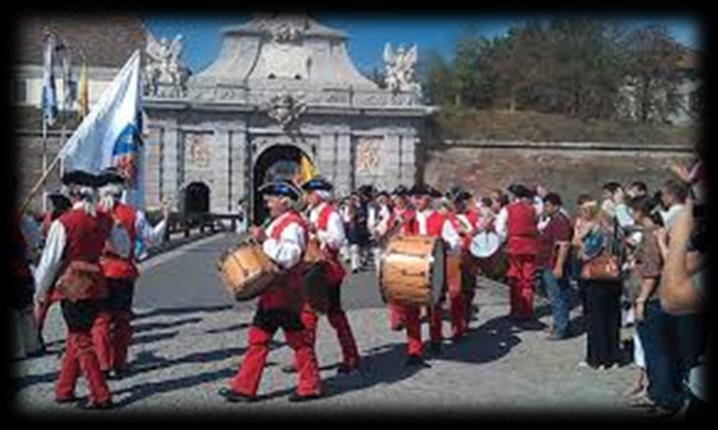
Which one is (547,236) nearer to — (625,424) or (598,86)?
(625,424)

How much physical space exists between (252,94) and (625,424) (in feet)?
129

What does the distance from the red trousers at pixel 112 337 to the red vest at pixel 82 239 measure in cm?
71

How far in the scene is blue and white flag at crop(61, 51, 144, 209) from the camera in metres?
12.2

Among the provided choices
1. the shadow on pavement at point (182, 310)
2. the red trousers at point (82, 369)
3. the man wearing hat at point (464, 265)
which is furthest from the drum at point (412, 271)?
the shadow on pavement at point (182, 310)

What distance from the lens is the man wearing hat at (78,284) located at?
28.2 feet

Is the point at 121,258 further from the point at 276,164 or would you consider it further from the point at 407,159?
the point at 276,164

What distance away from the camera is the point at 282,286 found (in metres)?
9.02

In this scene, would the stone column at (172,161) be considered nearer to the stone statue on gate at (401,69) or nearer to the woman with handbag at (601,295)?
the stone statue on gate at (401,69)

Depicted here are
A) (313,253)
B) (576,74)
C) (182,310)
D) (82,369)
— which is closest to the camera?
(82,369)

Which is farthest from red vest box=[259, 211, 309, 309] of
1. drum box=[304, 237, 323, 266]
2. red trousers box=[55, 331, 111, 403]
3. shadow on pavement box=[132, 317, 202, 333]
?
shadow on pavement box=[132, 317, 202, 333]

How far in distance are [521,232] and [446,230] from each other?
2.47m

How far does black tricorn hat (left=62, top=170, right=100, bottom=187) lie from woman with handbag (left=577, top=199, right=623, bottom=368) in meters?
4.76

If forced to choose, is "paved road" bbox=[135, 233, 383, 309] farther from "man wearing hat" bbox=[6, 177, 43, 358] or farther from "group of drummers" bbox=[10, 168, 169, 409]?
"group of drummers" bbox=[10, 168, 169, 409]

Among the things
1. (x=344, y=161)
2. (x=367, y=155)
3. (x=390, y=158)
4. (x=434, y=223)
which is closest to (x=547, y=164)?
(x=390, y=158)
